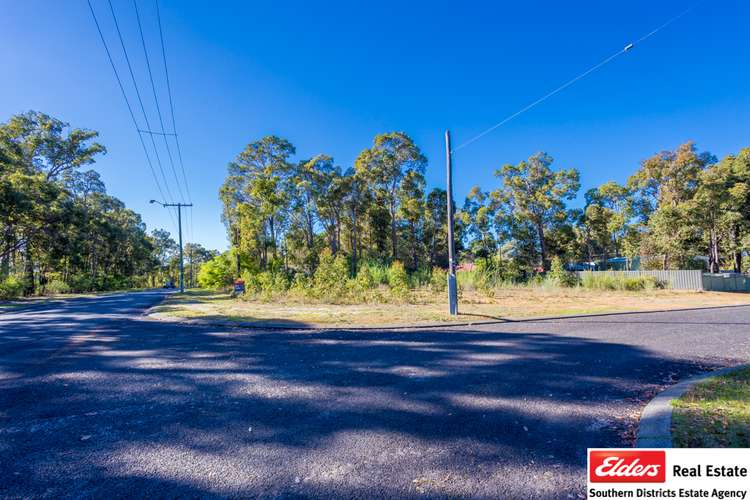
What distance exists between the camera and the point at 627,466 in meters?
2.08

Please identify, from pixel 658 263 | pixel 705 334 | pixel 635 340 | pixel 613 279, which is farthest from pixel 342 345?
pixel 658 263

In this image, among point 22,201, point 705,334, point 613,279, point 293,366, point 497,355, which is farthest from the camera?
point 613,279

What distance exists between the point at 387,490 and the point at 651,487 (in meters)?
1.78

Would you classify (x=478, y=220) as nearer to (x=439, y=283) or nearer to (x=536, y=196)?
(x=536, y=196)

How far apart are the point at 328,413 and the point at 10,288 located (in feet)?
98.9

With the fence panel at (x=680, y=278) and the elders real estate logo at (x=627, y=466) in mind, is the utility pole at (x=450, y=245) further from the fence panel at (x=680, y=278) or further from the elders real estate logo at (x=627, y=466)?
the fence panel at (x=680, y=278)

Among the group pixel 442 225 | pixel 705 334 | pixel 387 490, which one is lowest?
pixel 705 334

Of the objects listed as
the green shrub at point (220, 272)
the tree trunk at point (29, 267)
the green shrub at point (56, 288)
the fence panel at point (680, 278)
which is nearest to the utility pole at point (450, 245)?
the fence panel at point (680, 278)

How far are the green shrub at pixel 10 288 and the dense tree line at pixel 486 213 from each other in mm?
14232

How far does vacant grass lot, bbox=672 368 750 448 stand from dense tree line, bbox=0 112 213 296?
3097cm

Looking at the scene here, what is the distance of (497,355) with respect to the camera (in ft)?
16.8

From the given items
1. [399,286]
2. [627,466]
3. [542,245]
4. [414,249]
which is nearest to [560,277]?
[542,245]

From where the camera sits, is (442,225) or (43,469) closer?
(43,469)

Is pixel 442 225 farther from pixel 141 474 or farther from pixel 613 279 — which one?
pixel 141 474
